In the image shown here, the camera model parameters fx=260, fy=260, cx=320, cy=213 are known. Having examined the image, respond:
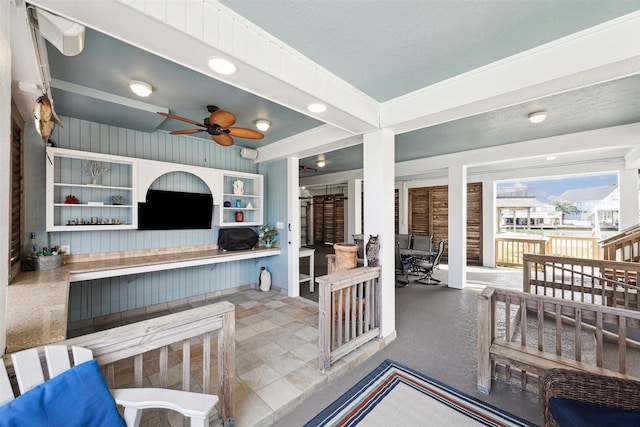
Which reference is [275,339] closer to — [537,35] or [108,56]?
[108,56]

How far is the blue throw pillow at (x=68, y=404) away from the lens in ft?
2.73

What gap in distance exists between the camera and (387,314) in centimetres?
285

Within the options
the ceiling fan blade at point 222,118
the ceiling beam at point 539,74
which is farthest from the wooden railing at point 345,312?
the ceiling fan blade at point 222,118

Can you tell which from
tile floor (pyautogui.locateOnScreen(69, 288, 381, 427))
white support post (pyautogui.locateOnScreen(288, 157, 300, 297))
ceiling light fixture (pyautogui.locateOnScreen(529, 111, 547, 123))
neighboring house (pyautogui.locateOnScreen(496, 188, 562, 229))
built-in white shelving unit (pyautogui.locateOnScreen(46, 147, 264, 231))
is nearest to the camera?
tile floor (pyautogui.locateOnScreen(69, 288, 381, 427))

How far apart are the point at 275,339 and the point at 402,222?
6.02 meters

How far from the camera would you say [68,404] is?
3.07 feet

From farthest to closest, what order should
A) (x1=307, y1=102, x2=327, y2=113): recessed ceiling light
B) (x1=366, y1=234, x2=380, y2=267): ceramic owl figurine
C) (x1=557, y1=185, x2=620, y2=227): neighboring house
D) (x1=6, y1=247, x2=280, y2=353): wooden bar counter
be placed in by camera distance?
1. (x1=557, y1=185, x2=620, y2=227): neighboring house
2. (x1=366, y1=234, x2=380, y2=267): ceramic owl figurine
3. (x1=307, y1=102, x2=327, y2=113): recessed ceiling light
4. (x1=6, y1=247, x2=280, y2=353): wooden bar counter

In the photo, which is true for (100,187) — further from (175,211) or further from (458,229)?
(458,229)

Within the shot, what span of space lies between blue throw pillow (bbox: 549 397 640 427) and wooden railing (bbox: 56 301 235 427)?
5.75ft

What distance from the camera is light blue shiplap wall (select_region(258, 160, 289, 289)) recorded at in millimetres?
4426

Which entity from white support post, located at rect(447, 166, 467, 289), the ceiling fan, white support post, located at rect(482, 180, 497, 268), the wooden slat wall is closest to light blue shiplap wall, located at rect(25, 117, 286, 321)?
the ceiling fan

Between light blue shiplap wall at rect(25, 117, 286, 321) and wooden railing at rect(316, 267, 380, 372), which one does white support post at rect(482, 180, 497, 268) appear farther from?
light blue shiplap wall at rect(25, 117, 286, 321)

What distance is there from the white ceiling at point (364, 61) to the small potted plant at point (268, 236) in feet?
6.49

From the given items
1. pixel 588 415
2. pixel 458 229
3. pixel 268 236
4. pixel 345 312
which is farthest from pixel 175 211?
pixel 458 229
